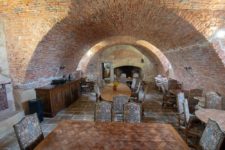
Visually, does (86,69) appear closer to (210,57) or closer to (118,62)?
(118,62)

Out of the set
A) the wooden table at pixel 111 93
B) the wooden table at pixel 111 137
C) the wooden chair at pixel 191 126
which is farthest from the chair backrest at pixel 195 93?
the wooden table at pixel 111 137

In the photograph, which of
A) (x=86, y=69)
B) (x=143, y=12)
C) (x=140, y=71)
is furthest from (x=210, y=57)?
(x=140, y=71)

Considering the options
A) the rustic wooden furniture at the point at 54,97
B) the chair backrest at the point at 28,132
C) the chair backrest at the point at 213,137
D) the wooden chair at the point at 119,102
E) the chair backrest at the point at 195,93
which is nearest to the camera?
the chair backrest at the point at 213,137

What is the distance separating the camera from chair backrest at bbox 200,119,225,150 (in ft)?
6.99

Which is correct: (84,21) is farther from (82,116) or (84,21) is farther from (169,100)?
(169,100)

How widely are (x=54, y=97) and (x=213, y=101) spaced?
16.6 ft

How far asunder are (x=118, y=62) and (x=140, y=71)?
7.08ft

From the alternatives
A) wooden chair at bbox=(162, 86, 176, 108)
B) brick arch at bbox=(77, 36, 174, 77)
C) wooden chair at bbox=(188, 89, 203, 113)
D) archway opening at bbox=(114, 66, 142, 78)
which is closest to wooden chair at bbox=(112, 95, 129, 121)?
wooden chair at bbox=(188, 89, 203, 113)

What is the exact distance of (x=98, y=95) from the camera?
5.67 metres

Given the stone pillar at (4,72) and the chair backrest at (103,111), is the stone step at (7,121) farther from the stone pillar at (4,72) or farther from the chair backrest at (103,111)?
the chair backrest at (103,111)

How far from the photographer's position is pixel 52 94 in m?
6.04

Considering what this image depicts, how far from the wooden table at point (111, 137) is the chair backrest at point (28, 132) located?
24 centimetres

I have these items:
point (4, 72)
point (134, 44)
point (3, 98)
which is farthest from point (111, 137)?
point (134, 44)

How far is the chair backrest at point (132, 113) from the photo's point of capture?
3379mm
